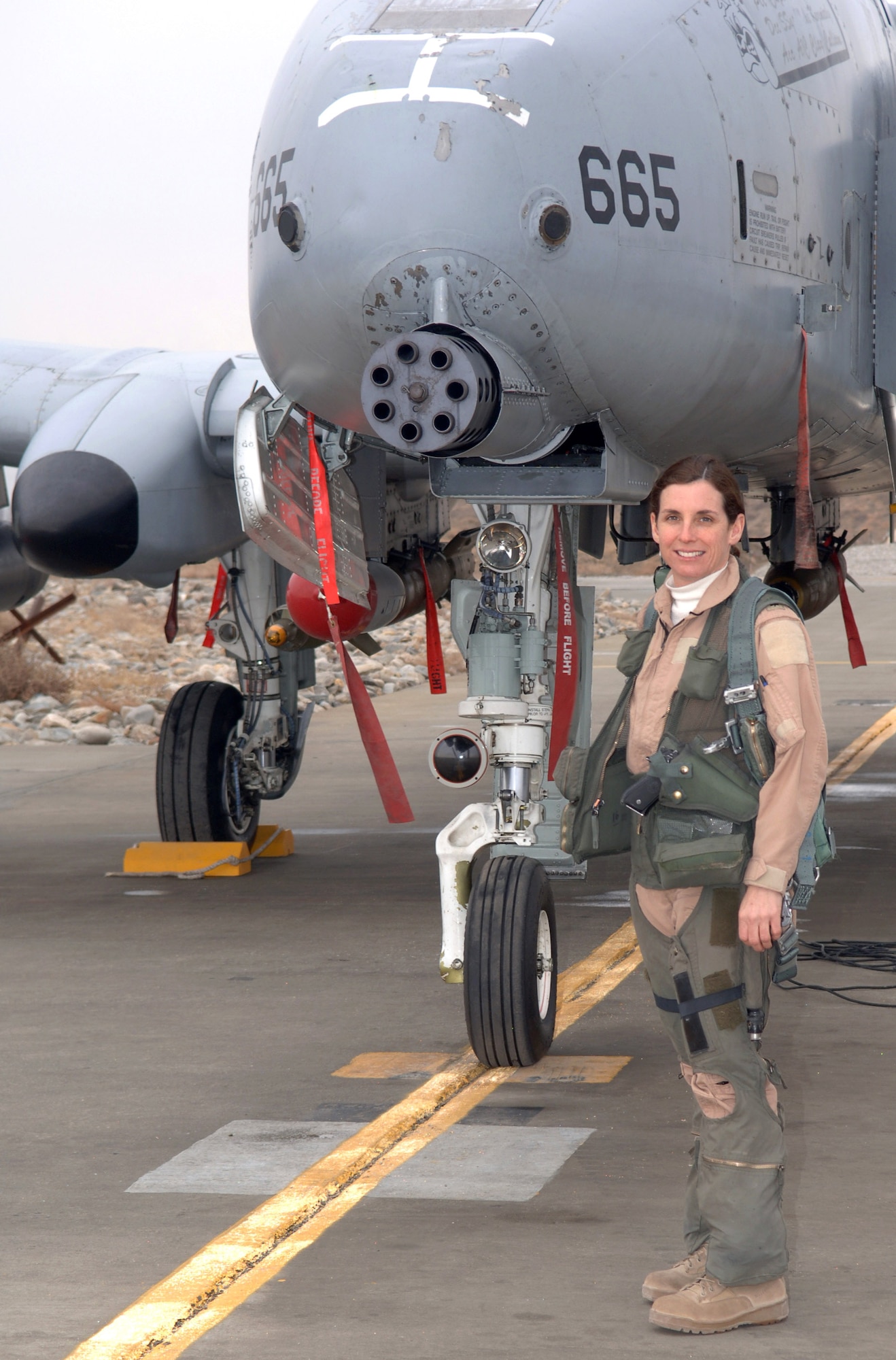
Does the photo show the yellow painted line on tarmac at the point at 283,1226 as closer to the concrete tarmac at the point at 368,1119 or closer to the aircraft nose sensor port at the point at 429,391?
the concrete tarmac at the point at 368,1119

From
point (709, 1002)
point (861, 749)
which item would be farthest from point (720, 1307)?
point (861, 749)

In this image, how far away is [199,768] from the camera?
1177 centimetres

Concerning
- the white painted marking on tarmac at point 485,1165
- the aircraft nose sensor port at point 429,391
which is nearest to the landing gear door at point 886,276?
the aircraft nose sensor port at point 429,391

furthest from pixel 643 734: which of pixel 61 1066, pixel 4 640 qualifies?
pixel 4 640

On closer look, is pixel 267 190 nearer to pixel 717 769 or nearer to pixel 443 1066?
pixel 717 769

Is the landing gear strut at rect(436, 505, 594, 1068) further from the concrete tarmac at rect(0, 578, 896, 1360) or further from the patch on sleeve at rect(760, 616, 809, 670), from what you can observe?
the patch on sleeve at rect(760, 616, 809, 670)

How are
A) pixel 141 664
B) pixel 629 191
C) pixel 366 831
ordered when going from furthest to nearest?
pixel 141 664, pixel 366 831, pixel 629 191

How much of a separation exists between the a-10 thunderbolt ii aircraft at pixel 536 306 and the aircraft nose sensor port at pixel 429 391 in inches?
0.4

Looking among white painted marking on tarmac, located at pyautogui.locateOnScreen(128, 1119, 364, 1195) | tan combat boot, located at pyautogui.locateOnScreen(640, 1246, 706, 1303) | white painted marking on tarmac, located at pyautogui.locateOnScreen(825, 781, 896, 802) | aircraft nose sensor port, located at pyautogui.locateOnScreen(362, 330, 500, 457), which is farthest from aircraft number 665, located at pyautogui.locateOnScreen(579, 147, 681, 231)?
white painted marking on tarmac, located at pyautogui.locateOnScreen(825, 781, 896, 802)

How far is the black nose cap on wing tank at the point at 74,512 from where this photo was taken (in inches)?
380

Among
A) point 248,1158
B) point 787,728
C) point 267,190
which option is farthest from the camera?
point 267,190

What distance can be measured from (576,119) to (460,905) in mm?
3096

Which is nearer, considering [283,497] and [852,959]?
[283,497]

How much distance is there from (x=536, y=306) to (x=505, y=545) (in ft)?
4.38
